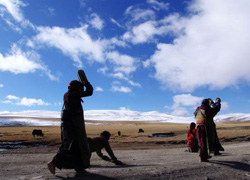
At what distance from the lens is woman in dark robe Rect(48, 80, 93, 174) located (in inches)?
210

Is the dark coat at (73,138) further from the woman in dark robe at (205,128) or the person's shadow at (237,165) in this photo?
the person's shadow at (237,165)

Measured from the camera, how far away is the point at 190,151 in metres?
10.4

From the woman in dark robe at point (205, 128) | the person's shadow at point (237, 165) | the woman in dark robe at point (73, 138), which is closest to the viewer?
the woman in dark robe at point (73, 138)

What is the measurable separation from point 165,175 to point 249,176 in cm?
194

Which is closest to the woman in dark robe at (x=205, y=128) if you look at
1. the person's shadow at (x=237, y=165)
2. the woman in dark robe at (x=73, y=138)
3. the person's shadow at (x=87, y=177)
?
the person's shadow at (x=237, y=165)

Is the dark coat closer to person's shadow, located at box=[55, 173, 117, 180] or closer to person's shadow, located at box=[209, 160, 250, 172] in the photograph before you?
person's shadow, located at box=[55, 173, 117, 180]

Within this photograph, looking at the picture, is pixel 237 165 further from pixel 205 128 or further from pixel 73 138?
pixel 73 138

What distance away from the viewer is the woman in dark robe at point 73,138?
17.5ft

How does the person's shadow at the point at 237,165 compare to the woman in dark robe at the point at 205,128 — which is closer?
the person's shadow at the point at 237,165

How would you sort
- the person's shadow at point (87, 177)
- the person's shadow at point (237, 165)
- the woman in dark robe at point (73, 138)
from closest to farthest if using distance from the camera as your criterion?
the person's shadow at point (87, 177) < the woman in dark robe at point (73, 138) < the person's shadow at point (237, 165)

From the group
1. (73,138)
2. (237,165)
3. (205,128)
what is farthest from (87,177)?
(237,165)

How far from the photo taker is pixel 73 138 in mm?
5383

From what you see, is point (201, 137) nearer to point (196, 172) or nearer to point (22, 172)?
point (196, 172)

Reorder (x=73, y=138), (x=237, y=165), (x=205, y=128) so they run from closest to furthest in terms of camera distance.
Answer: (x=73, y=138)
(x=237, y=165)
(x=205, y=128)
